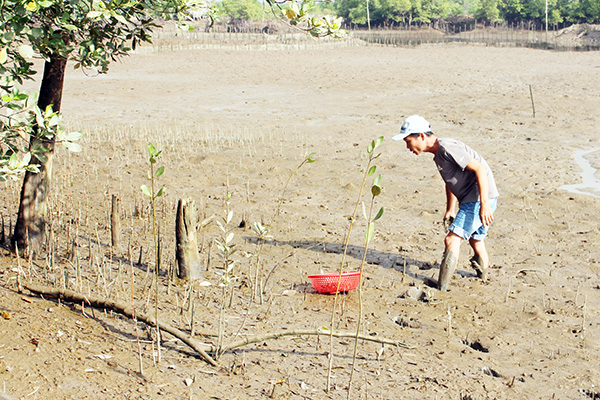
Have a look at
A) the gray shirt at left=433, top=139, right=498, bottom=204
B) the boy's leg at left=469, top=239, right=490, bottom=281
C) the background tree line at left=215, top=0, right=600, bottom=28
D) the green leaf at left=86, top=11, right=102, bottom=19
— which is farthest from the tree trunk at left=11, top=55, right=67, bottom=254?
the background tree line at left=215, top=0, right=600, bottom=28

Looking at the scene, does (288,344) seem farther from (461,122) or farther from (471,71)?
(471,71)

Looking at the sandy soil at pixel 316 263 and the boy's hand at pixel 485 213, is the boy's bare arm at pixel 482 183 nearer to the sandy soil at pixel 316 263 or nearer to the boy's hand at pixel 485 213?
the boy's hand at pixel 485 213

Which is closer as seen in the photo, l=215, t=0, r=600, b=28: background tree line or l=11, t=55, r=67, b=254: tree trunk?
l=11, t=55, r=67, b=254: tree trunk

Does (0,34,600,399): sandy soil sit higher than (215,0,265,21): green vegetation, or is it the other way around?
(215,0,265,21): green vegetation

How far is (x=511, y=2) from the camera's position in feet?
206

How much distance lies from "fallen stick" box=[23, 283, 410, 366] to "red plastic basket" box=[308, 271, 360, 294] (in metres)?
0.81

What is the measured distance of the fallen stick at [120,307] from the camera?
Result: 384 cm

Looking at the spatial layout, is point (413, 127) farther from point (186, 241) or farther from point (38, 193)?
point (38, 193)

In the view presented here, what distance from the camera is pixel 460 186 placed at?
210 inches

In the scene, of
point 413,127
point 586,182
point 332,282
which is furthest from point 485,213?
point 586,182

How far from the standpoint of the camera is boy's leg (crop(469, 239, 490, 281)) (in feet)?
18.6

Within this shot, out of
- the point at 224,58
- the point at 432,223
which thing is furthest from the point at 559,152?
the point at 224,58

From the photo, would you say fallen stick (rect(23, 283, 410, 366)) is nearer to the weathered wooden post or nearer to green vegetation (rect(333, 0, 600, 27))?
the weathered wooden post

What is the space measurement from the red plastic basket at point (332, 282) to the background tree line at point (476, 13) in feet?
159
